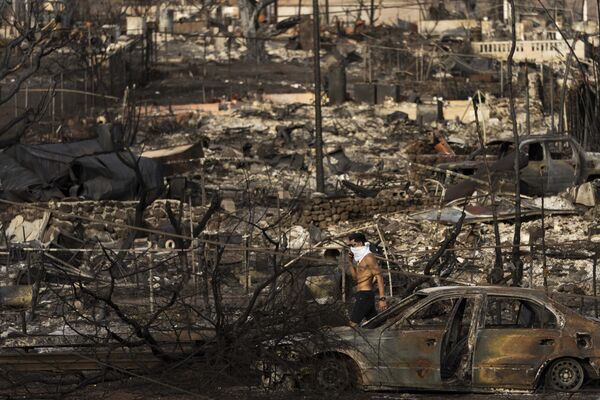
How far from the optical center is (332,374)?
12.8 metres

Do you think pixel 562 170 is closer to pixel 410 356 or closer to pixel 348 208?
pixel 348 208

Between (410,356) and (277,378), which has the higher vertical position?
(410,356)

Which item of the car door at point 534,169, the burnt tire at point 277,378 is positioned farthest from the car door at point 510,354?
the car door at point 534,169

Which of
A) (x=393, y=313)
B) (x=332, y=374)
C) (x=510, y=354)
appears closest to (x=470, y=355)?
(x=510, y=354)

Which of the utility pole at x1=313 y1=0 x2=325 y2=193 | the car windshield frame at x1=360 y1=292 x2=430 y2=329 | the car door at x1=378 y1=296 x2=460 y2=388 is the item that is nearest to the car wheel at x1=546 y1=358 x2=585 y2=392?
the car door at x1=378 y1=296 x2=460 y2=388

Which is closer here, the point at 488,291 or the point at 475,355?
the point at 475,355

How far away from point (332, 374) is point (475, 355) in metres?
1.34

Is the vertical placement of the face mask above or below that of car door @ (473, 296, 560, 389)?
above

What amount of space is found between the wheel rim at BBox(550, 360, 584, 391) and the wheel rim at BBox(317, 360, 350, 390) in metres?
1.92

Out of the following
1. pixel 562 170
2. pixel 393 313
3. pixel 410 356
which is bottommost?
pixel 562 170

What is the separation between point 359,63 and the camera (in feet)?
189

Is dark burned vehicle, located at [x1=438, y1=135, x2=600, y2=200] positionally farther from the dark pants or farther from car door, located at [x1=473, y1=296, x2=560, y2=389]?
car door, located at [x1=473, y1=296, x2=560, y2=389]

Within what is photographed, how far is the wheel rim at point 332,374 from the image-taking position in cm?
1272

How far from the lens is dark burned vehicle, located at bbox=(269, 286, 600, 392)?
12836 mm
